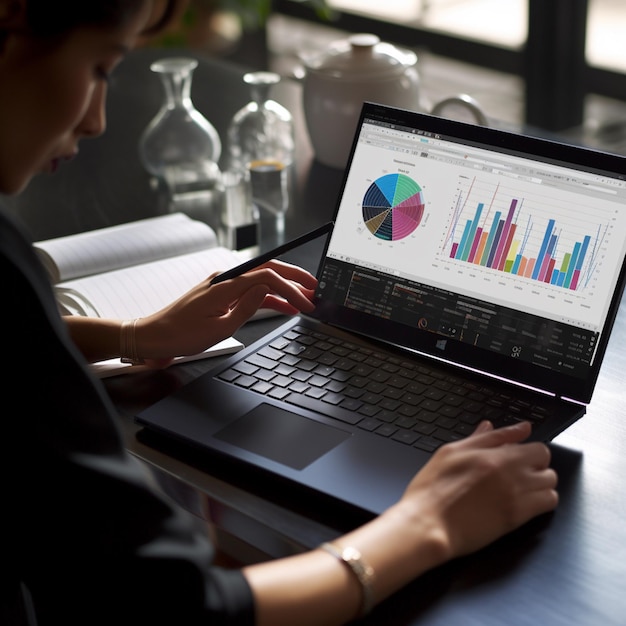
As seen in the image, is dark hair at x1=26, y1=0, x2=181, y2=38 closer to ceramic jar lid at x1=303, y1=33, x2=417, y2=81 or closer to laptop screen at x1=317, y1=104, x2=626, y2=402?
laptop screen at x1=317, y1=104, x2=626, y2=402

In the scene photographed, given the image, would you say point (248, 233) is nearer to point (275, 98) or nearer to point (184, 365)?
point (184, 365)

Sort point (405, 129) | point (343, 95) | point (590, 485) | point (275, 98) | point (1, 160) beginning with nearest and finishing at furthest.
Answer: point (1, 160) < point (590, 485) < point (405, 129) < point (343, 95) < point (275, 98)

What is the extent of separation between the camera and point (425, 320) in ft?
4.06

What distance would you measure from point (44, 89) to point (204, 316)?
0.53 m

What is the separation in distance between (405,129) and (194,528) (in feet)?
2.09

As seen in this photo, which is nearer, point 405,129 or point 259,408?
point 259,408

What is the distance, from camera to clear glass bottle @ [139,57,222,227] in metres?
1.87

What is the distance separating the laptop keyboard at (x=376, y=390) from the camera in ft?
3.60

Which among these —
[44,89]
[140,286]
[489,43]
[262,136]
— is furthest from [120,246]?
[489,43]

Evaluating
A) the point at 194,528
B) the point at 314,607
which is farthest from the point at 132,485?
the point at 314,607

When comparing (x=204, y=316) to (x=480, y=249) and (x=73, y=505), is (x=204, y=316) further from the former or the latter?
(x=73, y=505)

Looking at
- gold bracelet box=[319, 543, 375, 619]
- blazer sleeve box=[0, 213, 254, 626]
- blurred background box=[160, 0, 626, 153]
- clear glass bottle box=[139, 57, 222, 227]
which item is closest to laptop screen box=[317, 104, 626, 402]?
gold bracelet box=[319, 543, 375, 619]

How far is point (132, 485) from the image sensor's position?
0.82 m

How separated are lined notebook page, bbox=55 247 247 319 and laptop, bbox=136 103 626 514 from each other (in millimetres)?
220
